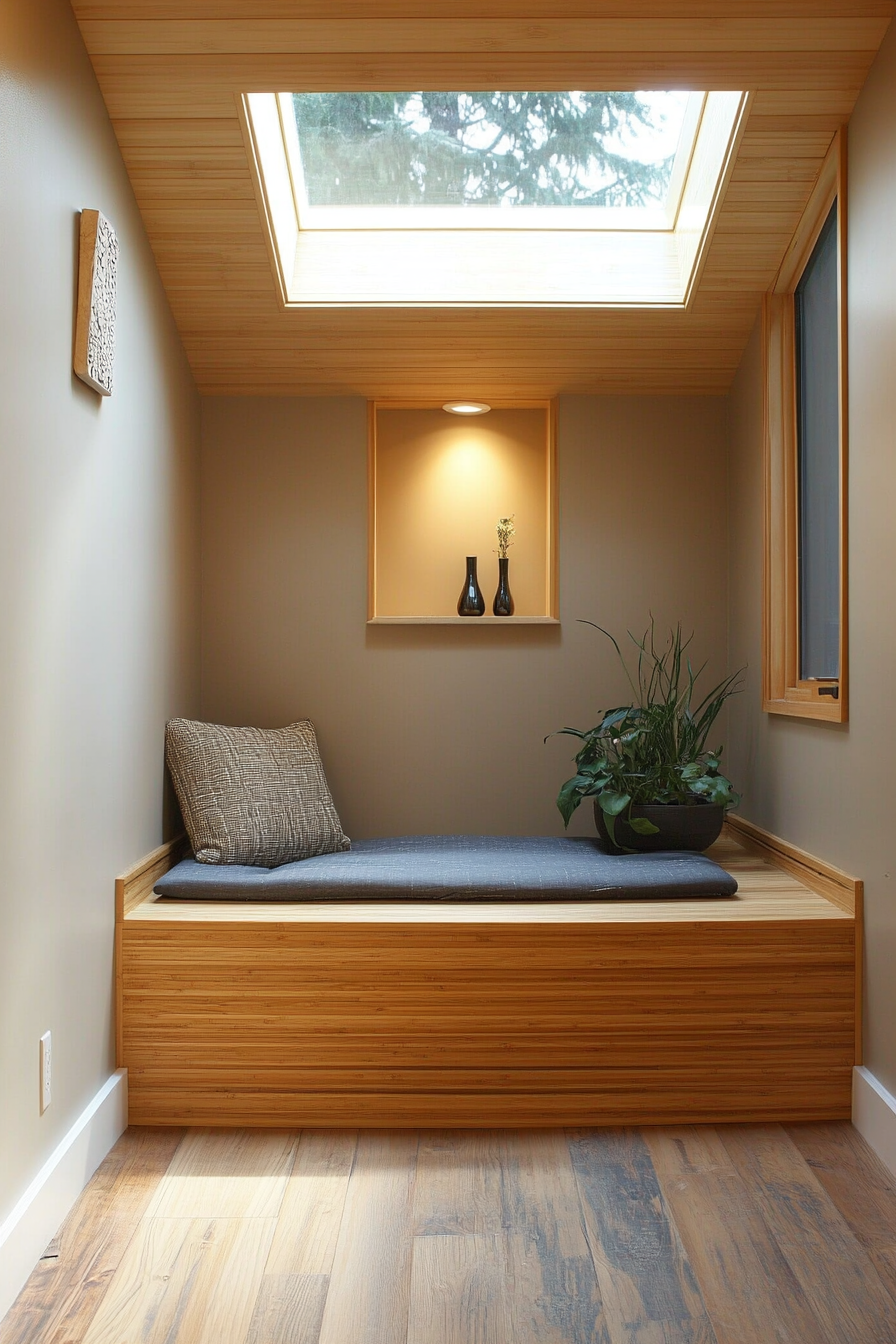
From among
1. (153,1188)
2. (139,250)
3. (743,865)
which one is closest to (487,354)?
(139,250)

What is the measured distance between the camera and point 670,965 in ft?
7.67

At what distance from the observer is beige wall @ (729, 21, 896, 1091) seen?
215 centimetres

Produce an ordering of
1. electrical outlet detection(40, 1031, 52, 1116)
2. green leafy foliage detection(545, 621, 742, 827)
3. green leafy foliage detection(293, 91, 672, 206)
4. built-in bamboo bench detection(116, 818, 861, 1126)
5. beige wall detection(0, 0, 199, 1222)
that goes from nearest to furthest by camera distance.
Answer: beige wall detection(0, 0, 199, 1222) < electrical outlet detection(40, 1031, 52, 1116) < built-in bamboo bench detection(116, 818, 861, 1126) < green leafy foliage detection(293, 91, 672, 206) < green leafy foliage detection(545, 621, 742, 827)

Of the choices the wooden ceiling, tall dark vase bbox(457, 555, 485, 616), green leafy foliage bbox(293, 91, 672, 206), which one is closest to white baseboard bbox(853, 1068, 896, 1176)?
tall dark vase bbox(457, 555, 485, 616)

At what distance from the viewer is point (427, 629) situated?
11.0ft

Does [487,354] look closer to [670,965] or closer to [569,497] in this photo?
[569,497]

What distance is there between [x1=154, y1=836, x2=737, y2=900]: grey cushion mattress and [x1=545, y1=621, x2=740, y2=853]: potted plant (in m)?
0.14

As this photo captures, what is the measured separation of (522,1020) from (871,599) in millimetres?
1206

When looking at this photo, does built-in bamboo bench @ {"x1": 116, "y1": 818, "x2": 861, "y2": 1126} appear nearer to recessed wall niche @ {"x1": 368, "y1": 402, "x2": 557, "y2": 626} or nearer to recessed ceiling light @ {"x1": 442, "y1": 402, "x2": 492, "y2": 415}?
recessed wall niche @ {"x1": 368, "y1": 402, "x2": 557, "y2": 626}

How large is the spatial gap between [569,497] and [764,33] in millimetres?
1453

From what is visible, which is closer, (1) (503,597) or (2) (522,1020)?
(2) (522,1020)

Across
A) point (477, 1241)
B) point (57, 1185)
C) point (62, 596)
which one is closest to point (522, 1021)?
point (477, 1241)

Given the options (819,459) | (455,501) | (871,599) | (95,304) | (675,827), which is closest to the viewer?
(95,304)

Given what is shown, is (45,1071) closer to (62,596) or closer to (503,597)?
(62,596)
